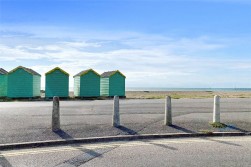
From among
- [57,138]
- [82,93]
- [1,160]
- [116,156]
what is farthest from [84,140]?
[82,93]

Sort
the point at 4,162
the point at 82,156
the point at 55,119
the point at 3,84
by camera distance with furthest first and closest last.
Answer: the point at 3,84, the point at 55,119, the point at 82,156, the point at 4,162

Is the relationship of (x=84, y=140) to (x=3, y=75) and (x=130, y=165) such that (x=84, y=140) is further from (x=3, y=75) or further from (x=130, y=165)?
(x=3, y=75)

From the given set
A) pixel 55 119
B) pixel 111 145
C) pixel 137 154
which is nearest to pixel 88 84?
pixel 55 119

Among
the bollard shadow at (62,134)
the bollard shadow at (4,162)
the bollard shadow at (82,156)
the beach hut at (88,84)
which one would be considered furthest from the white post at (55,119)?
the beach hut at (88,84)

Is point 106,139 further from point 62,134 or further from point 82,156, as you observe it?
point 82,156

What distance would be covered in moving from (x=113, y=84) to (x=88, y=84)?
2.54 m

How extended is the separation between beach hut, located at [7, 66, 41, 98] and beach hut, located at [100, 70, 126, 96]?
663 cm

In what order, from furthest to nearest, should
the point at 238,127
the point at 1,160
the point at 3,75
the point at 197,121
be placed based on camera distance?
the point at 3,75 → the point at 197,121 → the point at 238,127 → the point at 1,160

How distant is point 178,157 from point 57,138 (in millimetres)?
3468

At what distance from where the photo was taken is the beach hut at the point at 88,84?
106 feet

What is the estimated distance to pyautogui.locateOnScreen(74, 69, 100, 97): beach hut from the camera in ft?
106

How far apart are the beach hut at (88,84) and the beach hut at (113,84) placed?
1399mm

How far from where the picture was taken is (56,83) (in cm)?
→ 3111

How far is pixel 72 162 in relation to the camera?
23.2 feet
